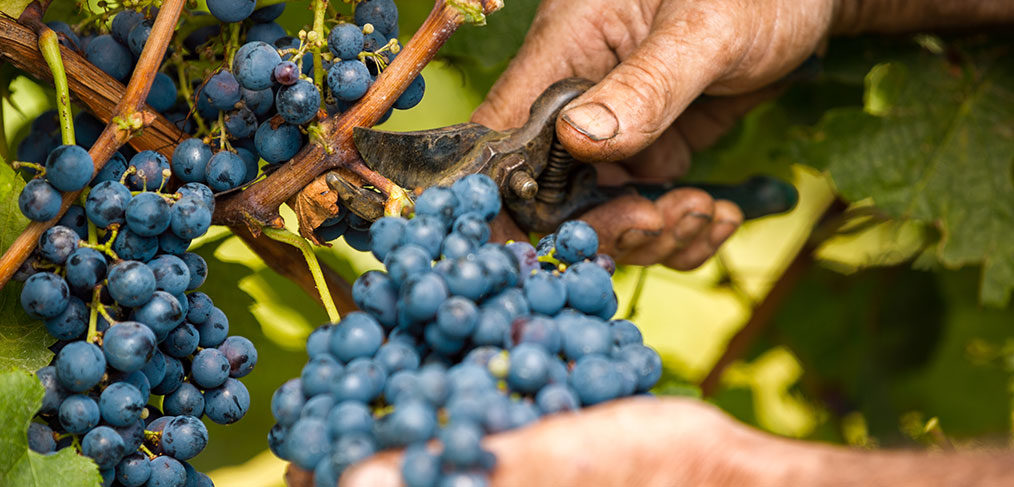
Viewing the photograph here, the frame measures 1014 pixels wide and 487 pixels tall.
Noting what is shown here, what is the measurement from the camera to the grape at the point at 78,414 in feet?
3.24

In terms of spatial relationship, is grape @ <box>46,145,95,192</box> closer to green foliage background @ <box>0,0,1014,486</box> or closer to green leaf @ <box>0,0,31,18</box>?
green foliage background @ <box>0,0,1014,486</box>

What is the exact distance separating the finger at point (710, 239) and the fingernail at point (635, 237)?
17 cm

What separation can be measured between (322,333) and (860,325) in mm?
2185

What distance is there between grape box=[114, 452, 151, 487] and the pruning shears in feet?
1.37

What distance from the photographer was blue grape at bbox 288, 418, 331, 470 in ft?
2.61

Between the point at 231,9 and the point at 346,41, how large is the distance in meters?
0.16

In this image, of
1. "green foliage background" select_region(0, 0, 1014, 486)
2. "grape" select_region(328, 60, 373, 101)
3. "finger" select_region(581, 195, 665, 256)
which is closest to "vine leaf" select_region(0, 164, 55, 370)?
"green foliage background" select_region(0, 0, 1014, 486)

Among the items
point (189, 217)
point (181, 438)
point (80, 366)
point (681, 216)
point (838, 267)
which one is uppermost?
point (189, 217)

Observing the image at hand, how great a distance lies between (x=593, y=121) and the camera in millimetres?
1280

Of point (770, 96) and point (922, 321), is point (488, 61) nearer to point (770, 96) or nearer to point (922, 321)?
point (770, 96)

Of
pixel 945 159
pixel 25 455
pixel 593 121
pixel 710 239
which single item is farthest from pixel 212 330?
pixel 945 159

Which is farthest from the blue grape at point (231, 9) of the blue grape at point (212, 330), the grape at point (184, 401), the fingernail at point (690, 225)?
the fingernail at point (690, 225)

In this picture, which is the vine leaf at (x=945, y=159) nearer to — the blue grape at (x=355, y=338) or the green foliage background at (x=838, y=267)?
the green foliage background at (x=838, y=267)

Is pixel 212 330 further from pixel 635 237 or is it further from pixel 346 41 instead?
pixel 635 237
